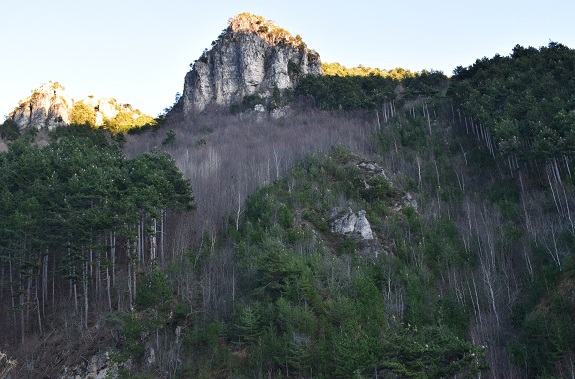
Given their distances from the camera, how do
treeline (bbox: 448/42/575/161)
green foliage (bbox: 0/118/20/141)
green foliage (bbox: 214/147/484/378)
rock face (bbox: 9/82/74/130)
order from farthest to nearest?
rock face (bbox: 9/82/74/130)
green foliage (bbox: 0/118/20/141)
treeline (bbox: 448/42/575/161)
green foliage (bbox: 214/147/484/378)

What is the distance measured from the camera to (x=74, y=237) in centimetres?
2548

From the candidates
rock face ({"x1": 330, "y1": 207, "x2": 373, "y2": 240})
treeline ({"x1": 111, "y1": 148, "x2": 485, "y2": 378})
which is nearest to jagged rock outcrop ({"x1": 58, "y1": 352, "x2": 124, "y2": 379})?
treeline ({"x1": 111, "y1": 148, "x2": 485, "y2": 378})

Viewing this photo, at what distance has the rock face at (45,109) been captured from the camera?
6284cm

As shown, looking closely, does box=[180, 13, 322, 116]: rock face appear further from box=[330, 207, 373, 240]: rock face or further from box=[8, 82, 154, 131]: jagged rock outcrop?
box=[330, 207, 373, 240]: rock face

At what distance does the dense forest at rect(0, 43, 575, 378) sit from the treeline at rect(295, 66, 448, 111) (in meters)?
10.3

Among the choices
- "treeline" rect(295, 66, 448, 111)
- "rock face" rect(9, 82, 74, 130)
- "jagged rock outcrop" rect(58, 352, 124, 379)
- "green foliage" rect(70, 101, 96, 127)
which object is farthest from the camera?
"rock face" rect(9, 82, 74, 130)

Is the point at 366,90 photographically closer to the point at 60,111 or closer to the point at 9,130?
the point at 60,111

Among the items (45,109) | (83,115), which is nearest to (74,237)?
(83,115)

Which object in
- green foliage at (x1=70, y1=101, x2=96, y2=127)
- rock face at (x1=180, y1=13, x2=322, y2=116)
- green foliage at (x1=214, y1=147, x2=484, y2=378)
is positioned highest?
rock face at (x1=180, y1=13, x2=322, y2=116)

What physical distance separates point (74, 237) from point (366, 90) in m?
42.8

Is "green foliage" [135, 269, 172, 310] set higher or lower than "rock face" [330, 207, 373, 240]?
lower

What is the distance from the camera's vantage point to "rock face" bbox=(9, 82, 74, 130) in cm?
6284

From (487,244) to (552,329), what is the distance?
28.7ft

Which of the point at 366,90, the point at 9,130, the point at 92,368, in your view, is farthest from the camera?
the point at 366,90
